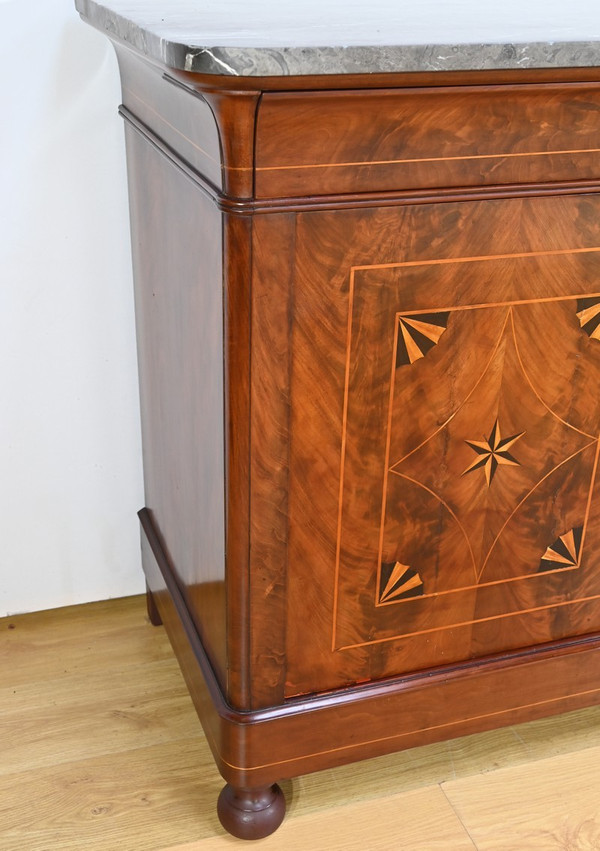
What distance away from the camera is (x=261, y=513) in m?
1.10

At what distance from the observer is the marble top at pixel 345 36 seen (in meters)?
0.83

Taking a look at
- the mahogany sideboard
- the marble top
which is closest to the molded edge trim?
the mahogany sideboard

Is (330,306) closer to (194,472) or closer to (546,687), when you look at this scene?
(194,472)

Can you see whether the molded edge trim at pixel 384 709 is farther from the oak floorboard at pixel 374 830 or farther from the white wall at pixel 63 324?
the white wall at pixel 63 324

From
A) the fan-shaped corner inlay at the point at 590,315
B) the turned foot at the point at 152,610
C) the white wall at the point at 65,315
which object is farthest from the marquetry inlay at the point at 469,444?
the turned foot at the point at 152,610

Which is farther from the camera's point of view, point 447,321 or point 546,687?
point 546,687

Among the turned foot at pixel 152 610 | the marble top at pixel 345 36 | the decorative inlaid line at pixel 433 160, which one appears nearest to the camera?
the marble top at pixel 345 36

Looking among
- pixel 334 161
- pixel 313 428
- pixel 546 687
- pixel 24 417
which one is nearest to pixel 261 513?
pixel 313 428

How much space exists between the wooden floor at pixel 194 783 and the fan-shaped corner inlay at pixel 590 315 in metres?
0.69

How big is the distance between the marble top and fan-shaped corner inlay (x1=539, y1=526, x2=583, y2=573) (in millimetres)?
609

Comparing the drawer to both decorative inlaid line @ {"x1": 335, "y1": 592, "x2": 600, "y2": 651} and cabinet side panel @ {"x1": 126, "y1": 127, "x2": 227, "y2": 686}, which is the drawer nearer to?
cabinet side panel @ {"x1": 126, "y1": 127, "x2": 227, "y2": 686}

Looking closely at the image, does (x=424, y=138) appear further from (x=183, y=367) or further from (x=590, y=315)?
(x=183, y=367)

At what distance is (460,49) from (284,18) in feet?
1.06

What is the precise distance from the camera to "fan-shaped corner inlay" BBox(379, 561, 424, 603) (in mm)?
1192
